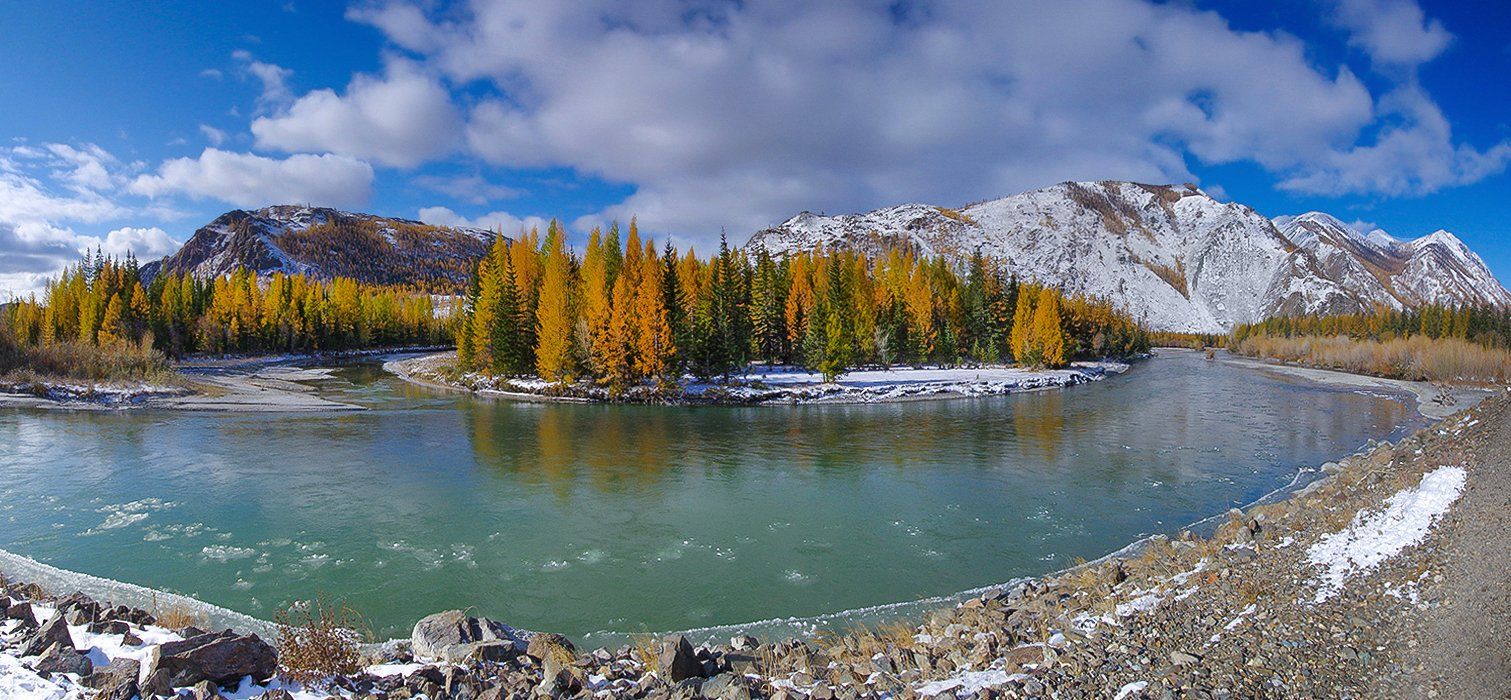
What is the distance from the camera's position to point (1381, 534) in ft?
35.2

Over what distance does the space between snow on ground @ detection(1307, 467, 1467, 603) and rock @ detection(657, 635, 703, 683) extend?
26.0ft

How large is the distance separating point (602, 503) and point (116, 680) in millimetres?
12765

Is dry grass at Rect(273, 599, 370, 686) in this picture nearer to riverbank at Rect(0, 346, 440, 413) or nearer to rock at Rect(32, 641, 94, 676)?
rock at Rect(32, 641, 94, 676)

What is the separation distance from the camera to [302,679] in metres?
6.41

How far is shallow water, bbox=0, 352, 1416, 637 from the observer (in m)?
12.4

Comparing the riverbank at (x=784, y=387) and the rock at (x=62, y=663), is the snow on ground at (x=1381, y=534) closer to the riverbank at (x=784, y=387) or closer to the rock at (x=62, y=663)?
the rock at (x=62, y=663)

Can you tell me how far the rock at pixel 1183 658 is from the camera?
22.6 ft

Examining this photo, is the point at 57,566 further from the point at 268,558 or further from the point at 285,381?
the point at 285,381

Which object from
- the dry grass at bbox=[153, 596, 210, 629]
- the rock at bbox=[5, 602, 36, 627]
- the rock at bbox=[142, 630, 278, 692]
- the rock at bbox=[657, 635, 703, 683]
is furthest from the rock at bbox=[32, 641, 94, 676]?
the rock at bbox=[657, 635, 703, 683]

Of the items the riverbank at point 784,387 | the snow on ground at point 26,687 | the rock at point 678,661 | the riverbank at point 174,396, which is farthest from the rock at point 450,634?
the riverbank at point 784,387

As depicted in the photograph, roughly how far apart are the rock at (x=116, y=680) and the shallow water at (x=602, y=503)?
4.83 meters

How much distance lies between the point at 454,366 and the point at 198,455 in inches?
1422

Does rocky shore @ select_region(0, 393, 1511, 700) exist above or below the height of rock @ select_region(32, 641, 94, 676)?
below

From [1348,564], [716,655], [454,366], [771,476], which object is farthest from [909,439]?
[454,366]
